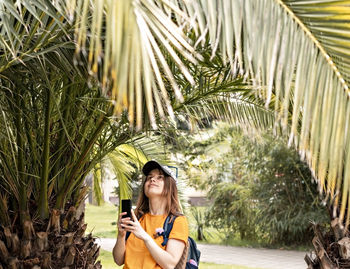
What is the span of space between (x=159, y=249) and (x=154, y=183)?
0.50m

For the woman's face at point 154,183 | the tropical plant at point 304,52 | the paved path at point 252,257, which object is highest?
the tropical plant at point 304,52

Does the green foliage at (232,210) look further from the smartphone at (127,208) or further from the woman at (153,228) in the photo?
the smartphone at (127,208)

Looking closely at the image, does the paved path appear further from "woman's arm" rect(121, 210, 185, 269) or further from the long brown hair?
"woman's arm" rect(121, 210, 185, 269)

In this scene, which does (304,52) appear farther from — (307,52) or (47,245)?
(47,245)

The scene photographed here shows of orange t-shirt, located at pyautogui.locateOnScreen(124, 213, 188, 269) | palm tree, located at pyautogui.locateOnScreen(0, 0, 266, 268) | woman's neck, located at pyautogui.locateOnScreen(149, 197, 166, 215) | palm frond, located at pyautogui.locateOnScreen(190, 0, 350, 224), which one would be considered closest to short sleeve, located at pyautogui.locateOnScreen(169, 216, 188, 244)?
orange t-shirt, located at pyautogui.locateOnScreen(124, 213, 188, 269)

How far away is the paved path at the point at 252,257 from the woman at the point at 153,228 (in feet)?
21.9

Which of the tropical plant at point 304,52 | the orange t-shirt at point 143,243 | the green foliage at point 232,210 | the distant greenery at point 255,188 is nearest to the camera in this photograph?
the tropical plant at point 304,52

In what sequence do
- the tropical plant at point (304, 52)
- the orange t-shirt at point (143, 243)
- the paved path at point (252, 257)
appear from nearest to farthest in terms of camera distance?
the tropical plant at point (304, 52)
the orange t-shirt at point (143, 243)
the paved path at point (252, 257)

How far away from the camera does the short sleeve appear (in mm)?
3398

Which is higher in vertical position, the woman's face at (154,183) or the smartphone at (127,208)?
the woman's face at (154,183)

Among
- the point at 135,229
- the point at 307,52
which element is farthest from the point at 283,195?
the point at 307,52

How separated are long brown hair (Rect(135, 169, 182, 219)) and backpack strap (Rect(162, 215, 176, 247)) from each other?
0.05 meters

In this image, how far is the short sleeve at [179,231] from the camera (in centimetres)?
340

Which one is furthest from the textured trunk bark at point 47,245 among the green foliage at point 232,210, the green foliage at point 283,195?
the green foliage at point 232,210
